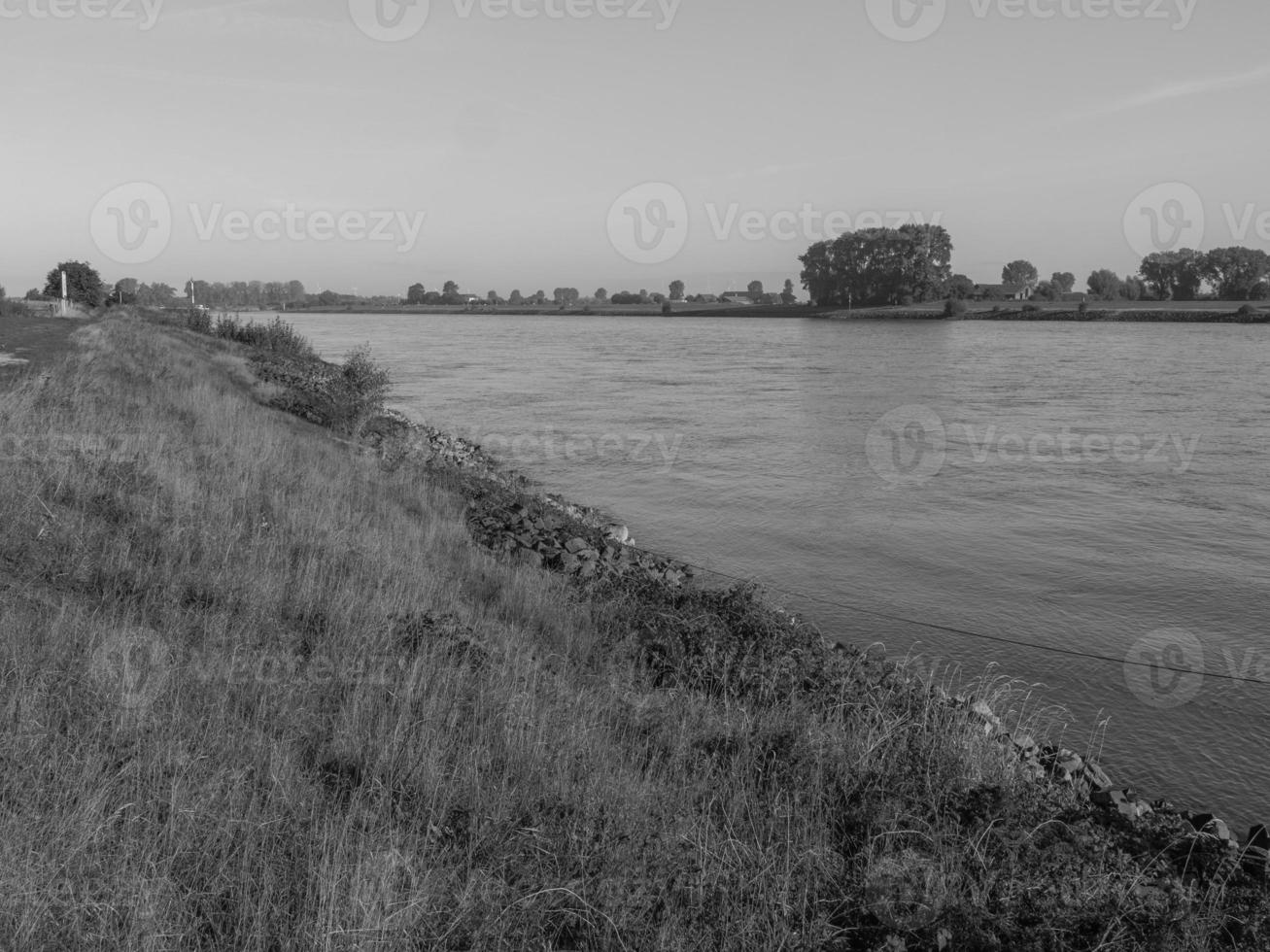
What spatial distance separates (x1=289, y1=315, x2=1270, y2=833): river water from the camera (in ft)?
33.6

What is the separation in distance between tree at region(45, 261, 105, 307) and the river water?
38.9m

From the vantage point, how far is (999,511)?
62.7 feet

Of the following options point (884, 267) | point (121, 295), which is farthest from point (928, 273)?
point (121, 295)

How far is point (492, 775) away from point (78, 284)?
81.5m

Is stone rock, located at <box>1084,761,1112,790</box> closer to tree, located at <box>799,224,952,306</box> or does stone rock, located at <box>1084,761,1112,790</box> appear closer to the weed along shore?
the weed along shore

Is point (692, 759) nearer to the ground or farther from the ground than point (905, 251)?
nearer to the ground

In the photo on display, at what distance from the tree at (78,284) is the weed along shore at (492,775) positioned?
237 feet

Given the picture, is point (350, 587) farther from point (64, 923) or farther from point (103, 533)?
point (64, 923)

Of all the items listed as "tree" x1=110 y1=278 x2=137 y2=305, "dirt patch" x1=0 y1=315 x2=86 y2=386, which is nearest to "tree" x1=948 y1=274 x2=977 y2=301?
"tree" x1=110 y1=278 x2=137 y2=305

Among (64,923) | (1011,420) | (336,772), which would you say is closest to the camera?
(64,923)

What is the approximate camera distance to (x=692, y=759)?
20.8 ft

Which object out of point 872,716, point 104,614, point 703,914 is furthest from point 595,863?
point 104,614

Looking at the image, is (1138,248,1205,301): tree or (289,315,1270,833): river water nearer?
(289,315,1270,833): river water

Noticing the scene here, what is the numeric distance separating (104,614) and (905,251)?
165219 mm
